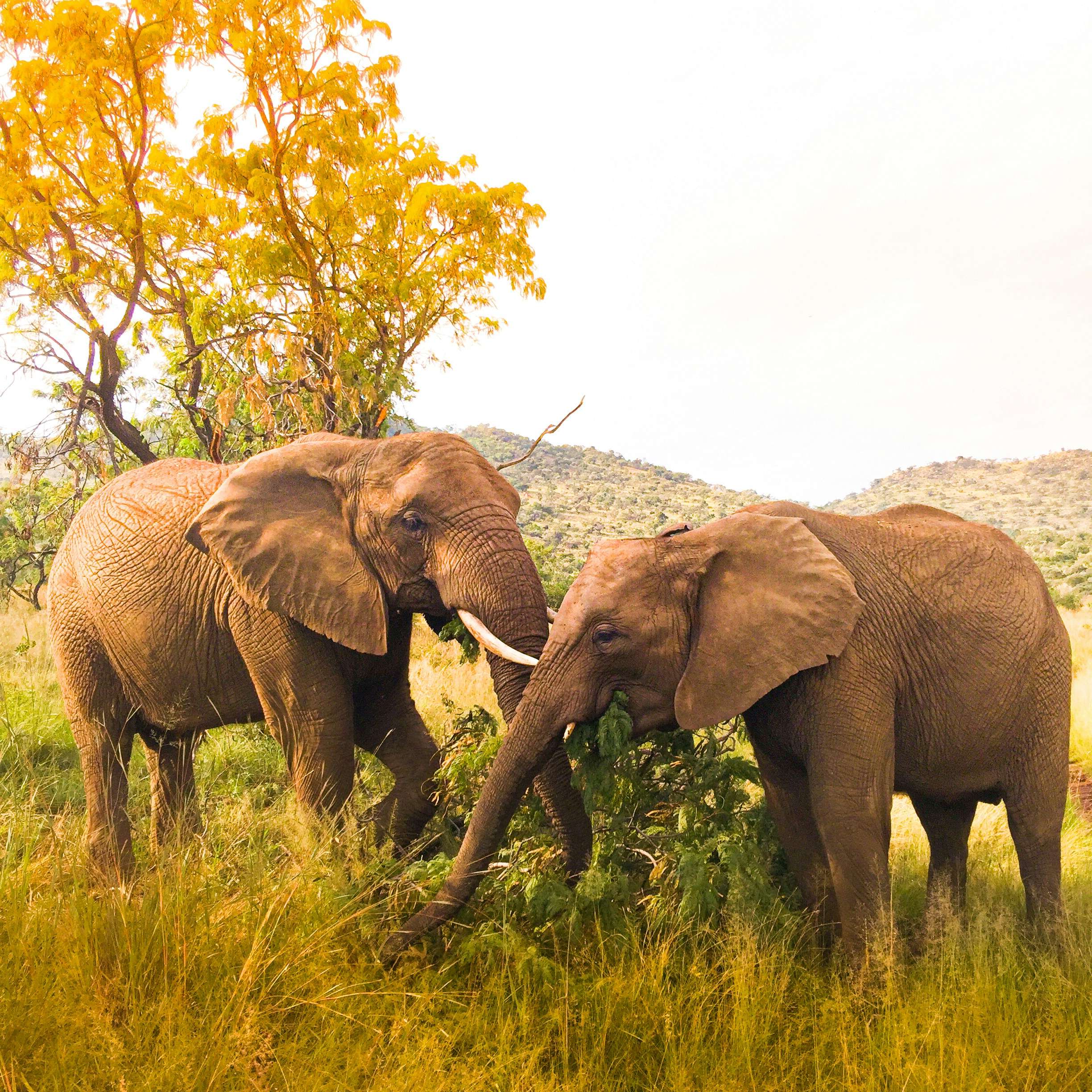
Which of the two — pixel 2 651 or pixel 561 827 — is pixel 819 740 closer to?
pixel 561 827

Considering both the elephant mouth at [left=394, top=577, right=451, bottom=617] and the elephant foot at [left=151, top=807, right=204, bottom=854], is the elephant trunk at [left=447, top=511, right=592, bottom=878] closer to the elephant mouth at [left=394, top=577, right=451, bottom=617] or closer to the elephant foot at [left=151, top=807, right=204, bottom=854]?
the elephant mouth at [left=394, top=577, right=451, bottom=617]

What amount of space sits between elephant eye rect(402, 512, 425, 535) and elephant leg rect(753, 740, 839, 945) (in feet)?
6.95

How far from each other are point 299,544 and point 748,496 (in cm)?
7412

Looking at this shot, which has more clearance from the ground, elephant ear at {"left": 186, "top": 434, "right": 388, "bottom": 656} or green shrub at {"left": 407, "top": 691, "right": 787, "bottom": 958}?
elephant ear at {"left": 186, "top": 434, "right": 388, "bottom": 656}

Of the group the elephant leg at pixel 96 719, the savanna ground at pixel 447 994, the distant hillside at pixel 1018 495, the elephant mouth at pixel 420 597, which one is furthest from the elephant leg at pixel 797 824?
the distant hillside at pixel 1018 495

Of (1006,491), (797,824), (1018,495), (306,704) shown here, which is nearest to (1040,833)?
(797,824)

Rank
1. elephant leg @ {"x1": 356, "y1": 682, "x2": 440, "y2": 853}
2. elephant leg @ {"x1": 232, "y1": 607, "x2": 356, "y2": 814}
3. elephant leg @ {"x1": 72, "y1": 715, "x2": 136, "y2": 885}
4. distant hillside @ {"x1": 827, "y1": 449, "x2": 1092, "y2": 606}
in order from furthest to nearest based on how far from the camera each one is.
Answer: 1. distant hillside @ {"x1": 827, "y1": 449, "x2": 1092, "y2": 606}
2. elephant leg @ {"x1": 72, "y1": 715, "x2": 136, "y2": 885}
3. elephant leg @ {"x1": 356, "y1": 682, "x2": 440, "y2": 853}
4. elephant leg @ {"x1": 232, "y1": 607, "x2": 356, "y2": 814}

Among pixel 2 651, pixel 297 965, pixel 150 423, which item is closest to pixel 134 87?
pixel 150 423

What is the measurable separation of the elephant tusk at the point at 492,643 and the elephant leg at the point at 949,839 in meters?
2.69

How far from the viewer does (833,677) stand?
4719mm

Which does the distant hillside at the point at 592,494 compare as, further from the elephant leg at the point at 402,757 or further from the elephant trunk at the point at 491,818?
the elephant trunk at the point at 491,818

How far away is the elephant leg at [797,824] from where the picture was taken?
521 centimetres

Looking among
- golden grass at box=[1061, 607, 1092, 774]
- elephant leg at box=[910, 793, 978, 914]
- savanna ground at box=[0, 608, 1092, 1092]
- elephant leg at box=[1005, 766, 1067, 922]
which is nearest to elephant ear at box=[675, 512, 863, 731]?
savanna ground at box=[0, 608, 1092, 1092]

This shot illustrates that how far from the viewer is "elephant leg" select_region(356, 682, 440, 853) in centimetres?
587
